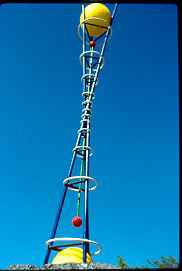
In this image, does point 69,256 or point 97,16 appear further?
point 97,16

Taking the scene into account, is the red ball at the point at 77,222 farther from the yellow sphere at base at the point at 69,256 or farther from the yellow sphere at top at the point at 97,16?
the yellow sphere at top at the point at 97,16

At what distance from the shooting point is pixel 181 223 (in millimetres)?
Answer: 2748

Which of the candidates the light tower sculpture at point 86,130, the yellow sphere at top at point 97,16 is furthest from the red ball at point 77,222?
the yellow sphere at top at point 97,16

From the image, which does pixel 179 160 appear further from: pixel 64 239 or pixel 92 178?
pixel 92 178

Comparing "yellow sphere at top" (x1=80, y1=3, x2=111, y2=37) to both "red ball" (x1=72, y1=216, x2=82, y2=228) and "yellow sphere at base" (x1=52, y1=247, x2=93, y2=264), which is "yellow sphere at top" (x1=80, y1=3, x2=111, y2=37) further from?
"yellow sphere at base" (x1=52, y1=247, x2=93, y2=264)

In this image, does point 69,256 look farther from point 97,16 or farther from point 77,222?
point 97,16

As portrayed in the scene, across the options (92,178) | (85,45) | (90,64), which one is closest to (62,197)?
(92,178)

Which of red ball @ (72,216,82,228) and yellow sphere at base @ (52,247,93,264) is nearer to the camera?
yellow sphere at base @ (52,247,93,264)

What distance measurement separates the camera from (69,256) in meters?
7.16

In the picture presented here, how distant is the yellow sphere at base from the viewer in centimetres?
703

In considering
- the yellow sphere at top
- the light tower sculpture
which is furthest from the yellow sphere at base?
the yellow sphere at top

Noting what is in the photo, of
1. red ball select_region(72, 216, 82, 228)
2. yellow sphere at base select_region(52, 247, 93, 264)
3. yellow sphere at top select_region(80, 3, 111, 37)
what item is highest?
yellow sphere at top select_region(80, 3, 111, 37)

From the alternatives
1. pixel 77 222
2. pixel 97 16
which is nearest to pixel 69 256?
pixel 77 222

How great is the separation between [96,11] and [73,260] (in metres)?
8.56
